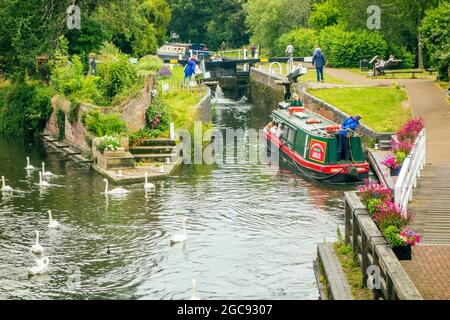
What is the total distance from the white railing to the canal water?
3.00 metres

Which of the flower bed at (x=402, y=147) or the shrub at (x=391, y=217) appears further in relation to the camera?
the flower bed at (x=402, y=147)

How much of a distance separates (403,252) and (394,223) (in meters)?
0.63

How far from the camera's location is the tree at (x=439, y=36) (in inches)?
1724

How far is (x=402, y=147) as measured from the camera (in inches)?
1051

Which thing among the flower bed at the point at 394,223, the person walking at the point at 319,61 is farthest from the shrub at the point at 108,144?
the person walking at the point at 319,61

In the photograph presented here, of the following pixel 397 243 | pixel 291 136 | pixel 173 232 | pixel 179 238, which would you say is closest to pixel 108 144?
pixel 291 136

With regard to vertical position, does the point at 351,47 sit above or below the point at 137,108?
above

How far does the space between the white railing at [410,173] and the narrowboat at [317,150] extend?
262 inches

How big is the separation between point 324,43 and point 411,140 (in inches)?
1505

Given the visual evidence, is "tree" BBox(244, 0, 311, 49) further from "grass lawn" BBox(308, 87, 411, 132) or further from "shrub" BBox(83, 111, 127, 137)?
"shrub" BBox(83, 111, 127, 137)

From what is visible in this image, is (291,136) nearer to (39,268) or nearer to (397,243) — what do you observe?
(39,268)

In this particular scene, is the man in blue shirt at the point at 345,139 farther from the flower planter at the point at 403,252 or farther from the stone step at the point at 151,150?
the flower planter at the point at 403,252

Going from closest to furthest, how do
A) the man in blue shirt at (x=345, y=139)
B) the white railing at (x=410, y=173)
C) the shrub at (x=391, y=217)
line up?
the shrub at (x=391, y=217) < the white railing at (x=410, y=173) < the man in blue shirt at (x=345, y=139)

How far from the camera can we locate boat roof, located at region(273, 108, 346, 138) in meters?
36.4
